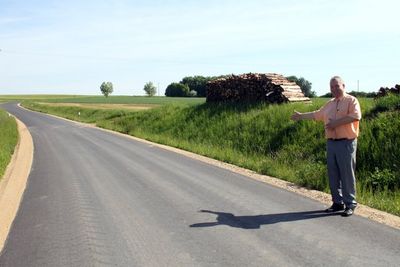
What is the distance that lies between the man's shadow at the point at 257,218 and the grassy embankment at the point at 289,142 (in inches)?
53.7

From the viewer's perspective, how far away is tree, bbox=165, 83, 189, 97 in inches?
4732

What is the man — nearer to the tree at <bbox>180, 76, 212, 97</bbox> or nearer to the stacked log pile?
the stacked log pile

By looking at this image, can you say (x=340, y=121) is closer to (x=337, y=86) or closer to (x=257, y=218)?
(x=337, y=86)

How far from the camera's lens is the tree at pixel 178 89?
120 metres

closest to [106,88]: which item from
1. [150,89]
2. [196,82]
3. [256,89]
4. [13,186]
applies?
[150,89]

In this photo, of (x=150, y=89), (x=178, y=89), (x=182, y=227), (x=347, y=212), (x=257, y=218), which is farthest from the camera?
(x=150, y=89)

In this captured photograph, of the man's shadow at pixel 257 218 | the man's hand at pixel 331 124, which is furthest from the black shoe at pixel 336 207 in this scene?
the man's hand at pixel 331 124

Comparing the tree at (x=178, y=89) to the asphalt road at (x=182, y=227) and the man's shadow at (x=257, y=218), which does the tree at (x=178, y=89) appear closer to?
the asphalt road at (x=182, y=227)

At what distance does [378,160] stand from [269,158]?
3.87 metres

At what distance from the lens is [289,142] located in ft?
49.3

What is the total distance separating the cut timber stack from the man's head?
12.8 m

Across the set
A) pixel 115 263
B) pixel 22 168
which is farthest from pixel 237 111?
pixel 115 263

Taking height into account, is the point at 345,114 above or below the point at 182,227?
above

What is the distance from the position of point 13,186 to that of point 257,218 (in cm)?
620
